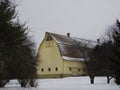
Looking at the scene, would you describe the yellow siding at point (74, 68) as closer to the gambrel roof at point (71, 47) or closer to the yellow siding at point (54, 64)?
the yellow siding at point (54, 64)

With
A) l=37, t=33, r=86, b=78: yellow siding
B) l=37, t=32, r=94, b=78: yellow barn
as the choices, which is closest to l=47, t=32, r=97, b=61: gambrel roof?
l=37, t=32, r=94, b=78: yellow barn

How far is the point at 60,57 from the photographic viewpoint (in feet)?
231

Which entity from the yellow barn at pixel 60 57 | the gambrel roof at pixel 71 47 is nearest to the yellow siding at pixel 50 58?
the yellow barn at pixel 60 57

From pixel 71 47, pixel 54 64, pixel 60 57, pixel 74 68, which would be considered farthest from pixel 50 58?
pixel 74 68

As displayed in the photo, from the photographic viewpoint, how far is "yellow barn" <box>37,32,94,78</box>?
70812mm

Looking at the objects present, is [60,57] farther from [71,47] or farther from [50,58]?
A: [71,47]

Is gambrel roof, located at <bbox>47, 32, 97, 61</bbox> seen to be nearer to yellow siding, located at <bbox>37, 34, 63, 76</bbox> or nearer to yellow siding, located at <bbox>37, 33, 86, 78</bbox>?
yellow siding, located at <bbox>37, 33, 86, 78</bbox>

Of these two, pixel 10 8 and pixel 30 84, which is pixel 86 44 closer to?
pixel 30 84

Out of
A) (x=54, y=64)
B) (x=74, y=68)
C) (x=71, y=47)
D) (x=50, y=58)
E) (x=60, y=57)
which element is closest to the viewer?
(x=60, y=57)

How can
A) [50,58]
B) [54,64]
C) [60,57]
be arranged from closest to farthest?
[60,57] → [54,64] → [50,58]

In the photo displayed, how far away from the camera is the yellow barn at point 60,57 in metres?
70.8

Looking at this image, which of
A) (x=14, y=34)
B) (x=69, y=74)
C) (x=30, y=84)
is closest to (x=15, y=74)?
(x=30, y=84)

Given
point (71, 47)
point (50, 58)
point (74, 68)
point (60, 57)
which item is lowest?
point (74, 68)

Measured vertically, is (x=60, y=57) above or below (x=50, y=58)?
below
